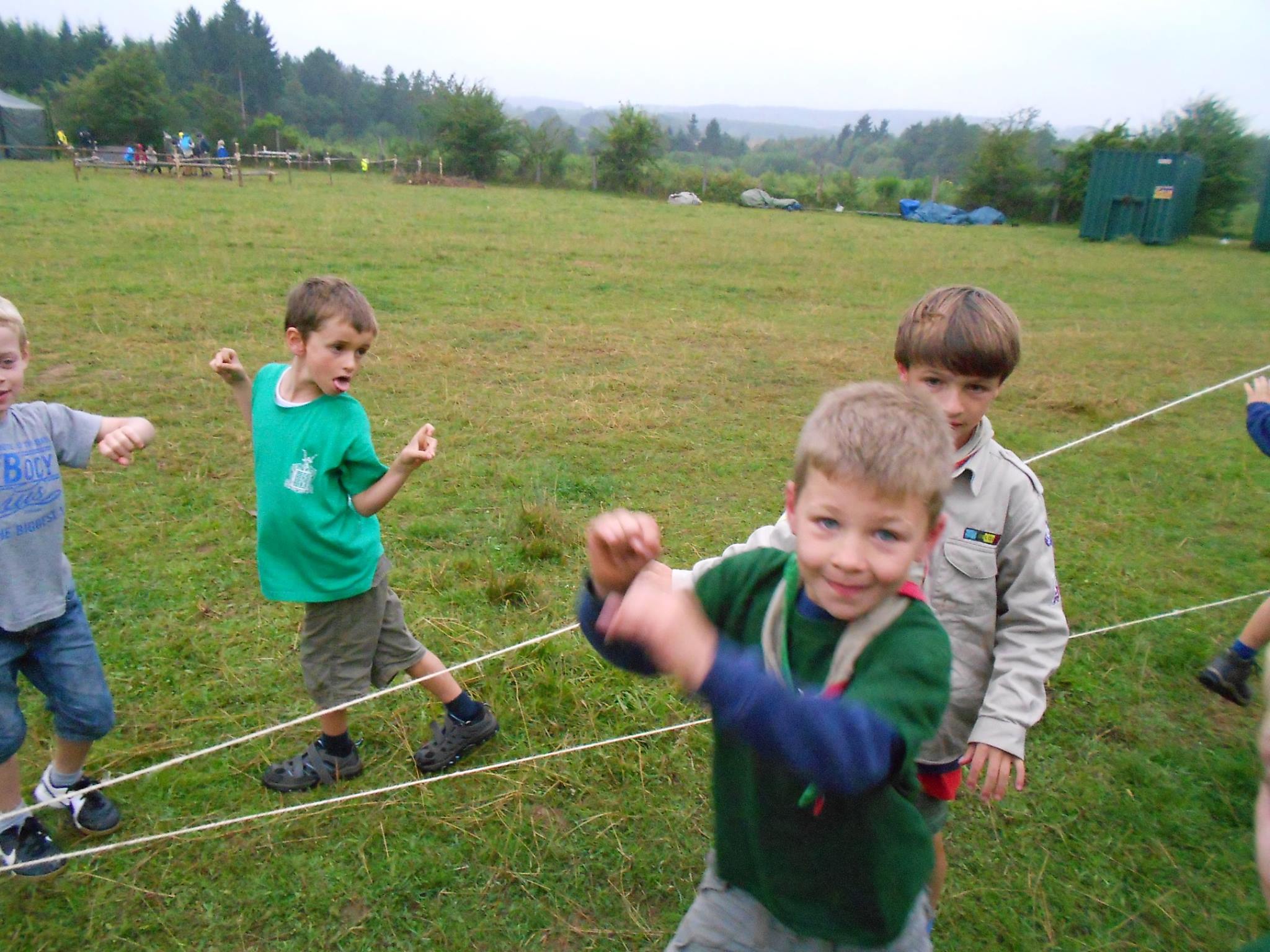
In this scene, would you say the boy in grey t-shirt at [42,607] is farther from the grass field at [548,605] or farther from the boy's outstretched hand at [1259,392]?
the boy's outstretched hand at [1259,392]

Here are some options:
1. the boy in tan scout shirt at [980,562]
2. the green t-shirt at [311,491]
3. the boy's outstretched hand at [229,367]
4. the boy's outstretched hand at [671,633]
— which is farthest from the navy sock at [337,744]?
the boy's outstretched hand at [671,633]

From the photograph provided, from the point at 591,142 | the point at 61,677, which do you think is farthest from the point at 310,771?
the point at 591,142

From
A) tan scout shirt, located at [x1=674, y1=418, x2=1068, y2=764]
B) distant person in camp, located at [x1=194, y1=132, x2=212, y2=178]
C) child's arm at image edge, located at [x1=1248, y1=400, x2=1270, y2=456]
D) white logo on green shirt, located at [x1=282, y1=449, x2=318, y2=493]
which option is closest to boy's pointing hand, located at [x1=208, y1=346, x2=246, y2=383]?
white logo on green shirt, located at [x1=282, y1=449, x2=318, y2=493]

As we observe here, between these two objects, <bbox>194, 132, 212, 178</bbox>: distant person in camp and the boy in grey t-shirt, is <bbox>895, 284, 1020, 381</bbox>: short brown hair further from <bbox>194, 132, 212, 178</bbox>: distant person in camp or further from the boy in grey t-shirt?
<bbox>194, 132, 212, 178</bbox>: distant person in camp

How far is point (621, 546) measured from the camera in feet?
4.94

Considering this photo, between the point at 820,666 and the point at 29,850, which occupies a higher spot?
the point at 820,666

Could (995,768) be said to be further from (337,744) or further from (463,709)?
(337,744)

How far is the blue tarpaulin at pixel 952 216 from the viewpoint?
33.5 m

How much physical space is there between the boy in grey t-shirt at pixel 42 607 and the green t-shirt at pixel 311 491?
360 mm

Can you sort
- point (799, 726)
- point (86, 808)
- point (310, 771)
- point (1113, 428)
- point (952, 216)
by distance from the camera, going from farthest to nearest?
point (952, 216)
point (1113, 428)
point (310, 771)
point (86, 808)
point (799, 726)

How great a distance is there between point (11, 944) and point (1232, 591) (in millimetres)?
5826

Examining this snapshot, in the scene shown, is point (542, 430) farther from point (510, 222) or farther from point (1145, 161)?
point (1145, 161)

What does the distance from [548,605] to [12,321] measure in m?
2.50

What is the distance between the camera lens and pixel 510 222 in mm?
21000
